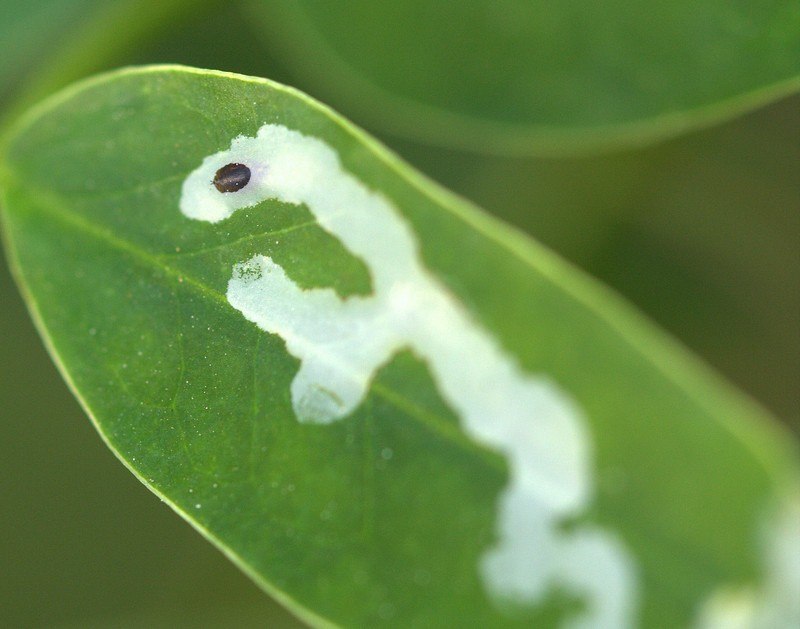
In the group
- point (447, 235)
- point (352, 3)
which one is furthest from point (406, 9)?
point (447, 235)

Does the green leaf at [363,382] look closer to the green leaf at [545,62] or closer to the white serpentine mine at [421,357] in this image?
the white serpentine mine at [421,357]

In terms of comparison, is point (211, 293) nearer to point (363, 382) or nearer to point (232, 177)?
point (232, 177)

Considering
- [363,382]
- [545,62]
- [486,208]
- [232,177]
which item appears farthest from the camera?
[486,208]

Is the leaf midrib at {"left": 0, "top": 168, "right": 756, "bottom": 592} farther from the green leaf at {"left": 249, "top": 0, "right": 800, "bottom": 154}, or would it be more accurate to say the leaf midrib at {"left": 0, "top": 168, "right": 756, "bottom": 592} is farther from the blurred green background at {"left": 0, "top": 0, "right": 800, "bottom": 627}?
the blurred green background at {"left": 0, "top": 0, "right": 800, "bottom": 627}

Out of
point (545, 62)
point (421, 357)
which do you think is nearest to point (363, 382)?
point (421, 357)

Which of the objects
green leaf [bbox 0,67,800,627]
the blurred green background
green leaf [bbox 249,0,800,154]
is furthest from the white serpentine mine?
the blurred green background

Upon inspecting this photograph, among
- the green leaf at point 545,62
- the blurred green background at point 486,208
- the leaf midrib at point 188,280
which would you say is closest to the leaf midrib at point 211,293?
the leaf midrib at point 188,280

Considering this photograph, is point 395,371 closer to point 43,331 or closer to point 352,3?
point 43,331

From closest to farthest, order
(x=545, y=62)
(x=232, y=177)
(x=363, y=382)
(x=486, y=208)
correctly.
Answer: (x=232, y=177) < (x=363, y=382) < (x=545, y=62) < (x=486, y=208)
